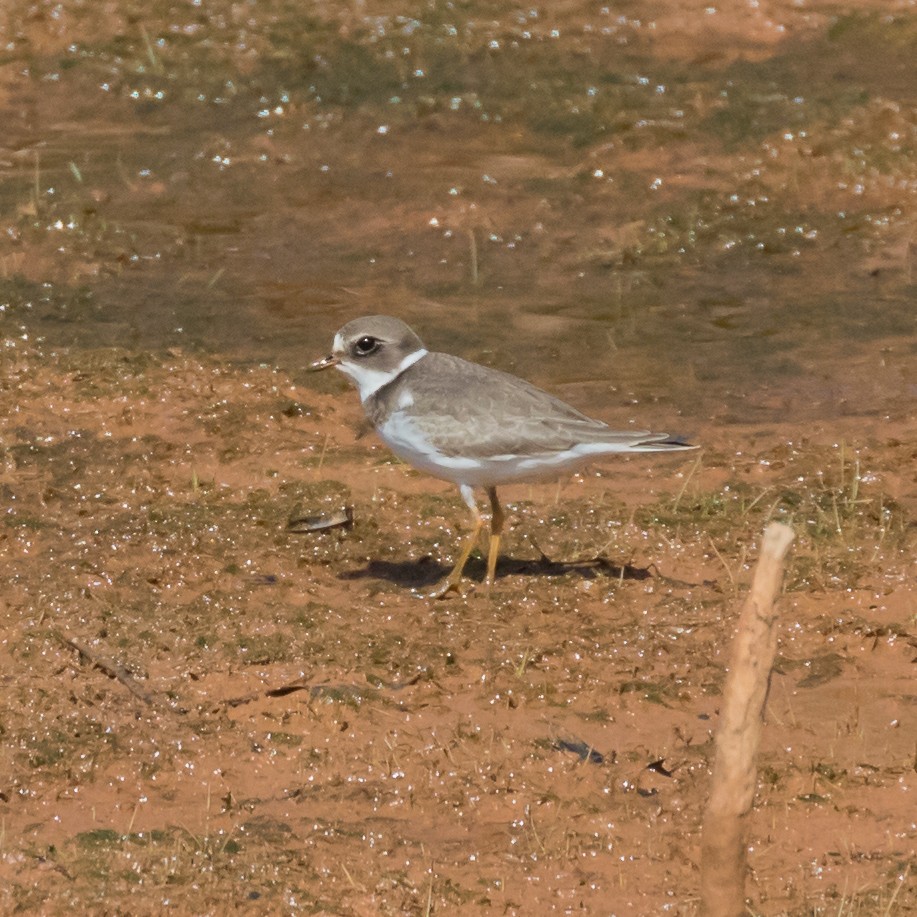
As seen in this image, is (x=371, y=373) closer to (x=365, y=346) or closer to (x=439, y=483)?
(x=365, y=346)

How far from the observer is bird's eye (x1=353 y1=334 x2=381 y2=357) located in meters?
7.02

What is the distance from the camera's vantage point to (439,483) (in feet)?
26.6

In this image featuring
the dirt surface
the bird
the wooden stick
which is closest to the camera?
the wooden stick

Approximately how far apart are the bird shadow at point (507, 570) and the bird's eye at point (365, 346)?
0.91 meters

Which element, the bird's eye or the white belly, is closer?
the white belly

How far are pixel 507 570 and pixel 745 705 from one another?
3.12m

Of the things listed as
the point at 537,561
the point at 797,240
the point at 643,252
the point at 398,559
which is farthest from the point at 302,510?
the point at 797,240

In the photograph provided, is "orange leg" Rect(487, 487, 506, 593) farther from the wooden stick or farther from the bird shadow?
the wooden stick

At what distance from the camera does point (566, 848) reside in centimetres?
515

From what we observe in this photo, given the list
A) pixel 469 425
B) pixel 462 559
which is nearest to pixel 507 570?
pixel 462 559

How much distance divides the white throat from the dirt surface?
73cm

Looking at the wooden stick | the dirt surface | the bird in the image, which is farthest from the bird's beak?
the wooden stick

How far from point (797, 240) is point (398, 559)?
5.45 metres

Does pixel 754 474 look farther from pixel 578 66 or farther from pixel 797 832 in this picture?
pixel 578 66
